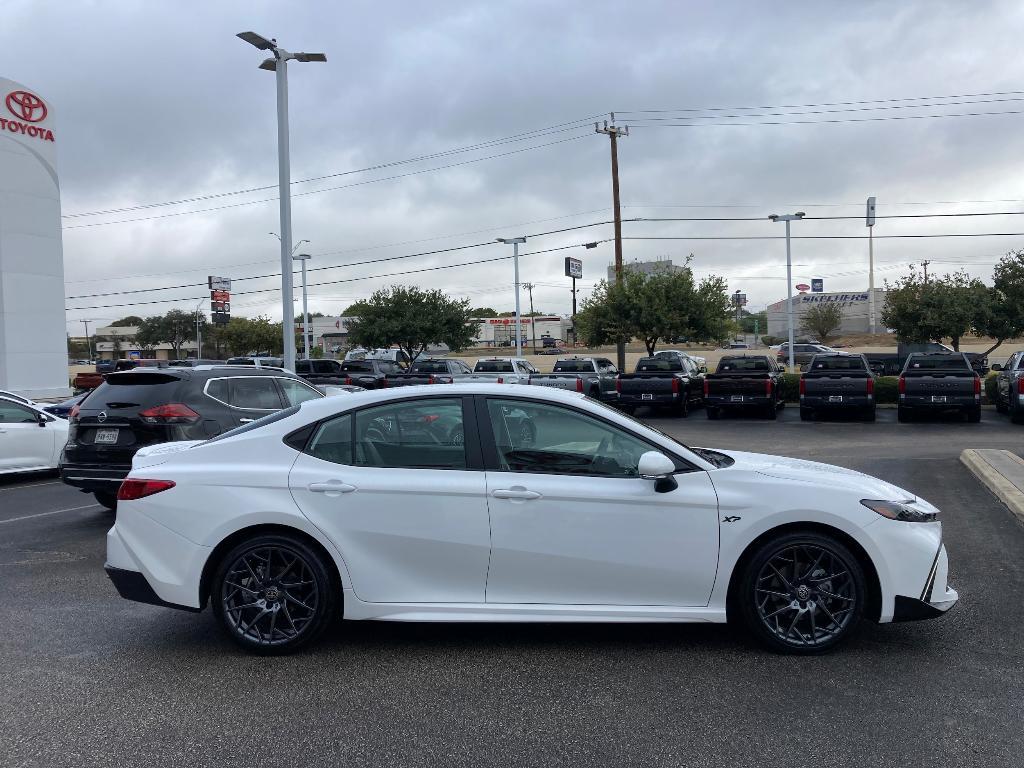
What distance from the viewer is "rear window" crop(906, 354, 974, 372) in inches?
834

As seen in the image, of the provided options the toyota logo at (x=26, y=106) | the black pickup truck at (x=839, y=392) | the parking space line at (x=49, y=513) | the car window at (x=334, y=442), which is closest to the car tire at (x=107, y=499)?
the parking space line at (x=49, y=513)

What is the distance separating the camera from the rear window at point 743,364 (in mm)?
23766

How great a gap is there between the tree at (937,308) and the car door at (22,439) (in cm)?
3131

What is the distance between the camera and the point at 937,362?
21.7 m

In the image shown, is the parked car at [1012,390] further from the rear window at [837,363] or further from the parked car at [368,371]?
the parked car at [368,371]

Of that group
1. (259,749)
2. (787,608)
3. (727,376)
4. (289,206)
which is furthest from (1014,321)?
(259,749)

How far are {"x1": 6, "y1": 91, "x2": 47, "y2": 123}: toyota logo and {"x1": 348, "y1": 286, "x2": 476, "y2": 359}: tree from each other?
19965mm

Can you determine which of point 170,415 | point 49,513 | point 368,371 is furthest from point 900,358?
point 49,513

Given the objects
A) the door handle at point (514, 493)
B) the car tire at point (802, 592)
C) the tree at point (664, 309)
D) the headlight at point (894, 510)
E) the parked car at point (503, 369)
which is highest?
the tree at point (664, 309)

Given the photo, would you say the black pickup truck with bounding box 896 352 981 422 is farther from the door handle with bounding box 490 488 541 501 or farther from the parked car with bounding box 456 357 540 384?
the door handle with bounding box 490 488 541 501

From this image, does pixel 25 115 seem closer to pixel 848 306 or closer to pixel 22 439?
pixel 22 439

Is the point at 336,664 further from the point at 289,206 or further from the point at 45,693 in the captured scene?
the point at 289,206

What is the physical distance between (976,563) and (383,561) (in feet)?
16.1

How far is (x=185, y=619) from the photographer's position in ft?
18.6
